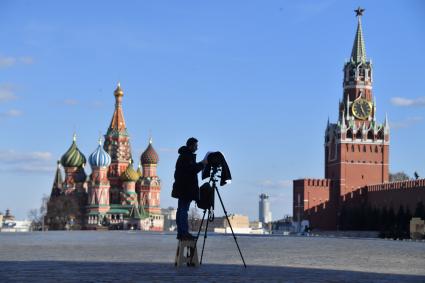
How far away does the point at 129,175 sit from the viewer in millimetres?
118000

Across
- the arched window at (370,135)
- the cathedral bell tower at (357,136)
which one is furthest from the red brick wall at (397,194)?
the arched window at (370,135)

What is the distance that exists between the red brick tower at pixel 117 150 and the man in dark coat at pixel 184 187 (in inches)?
4268

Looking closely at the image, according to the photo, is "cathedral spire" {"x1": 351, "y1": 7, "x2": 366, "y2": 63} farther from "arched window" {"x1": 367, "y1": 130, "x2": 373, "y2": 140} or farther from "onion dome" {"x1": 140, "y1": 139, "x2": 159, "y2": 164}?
"onion dome" {"x1": 140, "y1": 139, "x2": 159, "y2": 164}

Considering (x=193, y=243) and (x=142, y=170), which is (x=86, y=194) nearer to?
(x=142, y=170)

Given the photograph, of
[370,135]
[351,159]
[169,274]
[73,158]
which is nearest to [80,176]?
[73,158]

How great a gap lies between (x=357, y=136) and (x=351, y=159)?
3520 millimetres

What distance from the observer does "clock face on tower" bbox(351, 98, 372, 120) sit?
→ 11219cm

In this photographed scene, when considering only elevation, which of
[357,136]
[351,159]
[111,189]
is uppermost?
[357,136]

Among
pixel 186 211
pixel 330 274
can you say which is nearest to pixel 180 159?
pixel 186 211

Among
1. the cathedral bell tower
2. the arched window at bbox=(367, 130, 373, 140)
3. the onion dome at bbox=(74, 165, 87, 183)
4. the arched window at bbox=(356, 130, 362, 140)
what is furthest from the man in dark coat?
the onion dome at bbox=(74, 165, 87, 183)

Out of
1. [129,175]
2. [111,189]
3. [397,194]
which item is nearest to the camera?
[397,194]

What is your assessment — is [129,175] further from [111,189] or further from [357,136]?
[357,136]

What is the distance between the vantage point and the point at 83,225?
117 metres

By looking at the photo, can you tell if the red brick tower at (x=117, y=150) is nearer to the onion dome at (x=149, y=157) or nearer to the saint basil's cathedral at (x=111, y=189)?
the saint basil's cathedral at (x=111, y=189)
